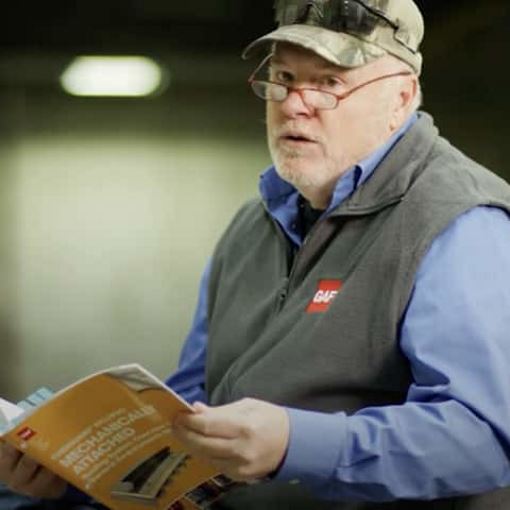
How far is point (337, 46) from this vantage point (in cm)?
138

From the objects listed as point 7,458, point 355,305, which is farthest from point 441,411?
point 7,458

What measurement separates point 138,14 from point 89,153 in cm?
34

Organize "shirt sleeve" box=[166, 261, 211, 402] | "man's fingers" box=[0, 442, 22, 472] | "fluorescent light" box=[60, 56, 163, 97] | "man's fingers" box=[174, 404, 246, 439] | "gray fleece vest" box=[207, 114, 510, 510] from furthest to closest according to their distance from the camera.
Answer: "fluorescent light" box=[60, 56, 163, 97] → "shirt sleeve" box=[166, 261, 211, 402] → "man's fingers" box=[0, 442, 22, 472] → "gray fleece vest" box=[207, 114, 510, 510] → "man's fingers" box=[174, 404, 246, 439]

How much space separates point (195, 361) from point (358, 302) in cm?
43

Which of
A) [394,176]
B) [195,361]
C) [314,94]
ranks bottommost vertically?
[195,361]

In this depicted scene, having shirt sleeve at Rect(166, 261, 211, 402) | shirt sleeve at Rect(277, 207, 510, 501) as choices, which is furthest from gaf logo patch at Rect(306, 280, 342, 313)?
shirt sleeve at Rect(166, 261, 211, 402)

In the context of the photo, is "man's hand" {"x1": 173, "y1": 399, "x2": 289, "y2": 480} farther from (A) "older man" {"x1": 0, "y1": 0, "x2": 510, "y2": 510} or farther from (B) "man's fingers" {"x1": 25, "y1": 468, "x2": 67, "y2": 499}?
(B) "man's fingers" {"x1": 25, "y1": 468, "x2": 67, "y2": 499}

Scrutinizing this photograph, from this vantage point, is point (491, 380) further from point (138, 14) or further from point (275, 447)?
point (138, 14)

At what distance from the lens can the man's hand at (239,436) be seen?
1.06m

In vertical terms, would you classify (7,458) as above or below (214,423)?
below

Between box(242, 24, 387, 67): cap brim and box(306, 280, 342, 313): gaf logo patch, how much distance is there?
10.6 inches

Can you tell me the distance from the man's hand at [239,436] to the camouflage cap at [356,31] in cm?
49

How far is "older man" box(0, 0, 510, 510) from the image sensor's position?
1120 mm

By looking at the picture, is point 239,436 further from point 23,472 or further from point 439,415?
point 23,472
